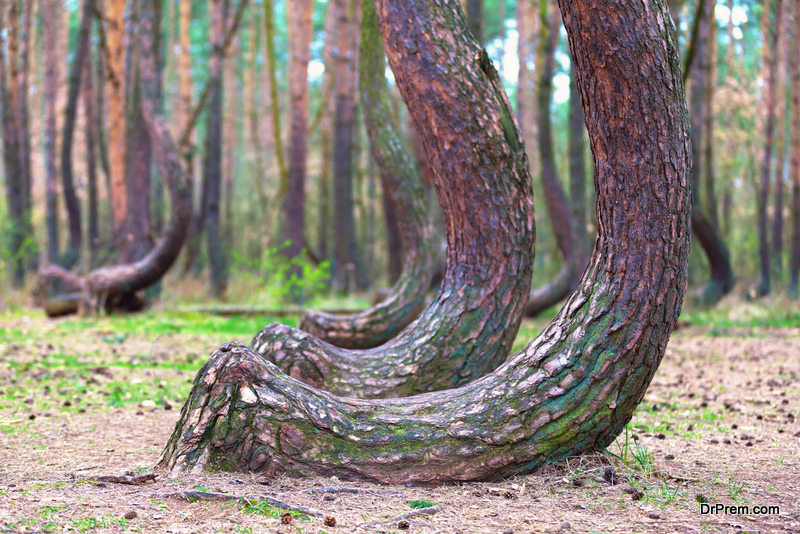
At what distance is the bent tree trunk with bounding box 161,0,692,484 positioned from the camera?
9.01ft

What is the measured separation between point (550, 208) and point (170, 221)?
5.42 meters

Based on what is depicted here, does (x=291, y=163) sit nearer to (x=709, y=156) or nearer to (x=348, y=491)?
(x=709, y=156)

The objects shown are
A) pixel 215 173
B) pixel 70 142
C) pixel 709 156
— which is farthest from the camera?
pixel 215 173

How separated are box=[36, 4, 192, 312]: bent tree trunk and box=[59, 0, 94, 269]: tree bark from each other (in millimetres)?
3965

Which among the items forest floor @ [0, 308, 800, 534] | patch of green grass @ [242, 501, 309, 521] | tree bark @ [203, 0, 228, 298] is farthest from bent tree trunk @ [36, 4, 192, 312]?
patch of green grass @ [242, 501, 309, 521]

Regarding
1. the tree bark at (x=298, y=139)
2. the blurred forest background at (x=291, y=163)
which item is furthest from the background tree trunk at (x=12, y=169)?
the tree bark at (x=298, y=139)

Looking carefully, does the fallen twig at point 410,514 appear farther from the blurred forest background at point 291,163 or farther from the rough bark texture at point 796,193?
the rough bark texture at point 796,193

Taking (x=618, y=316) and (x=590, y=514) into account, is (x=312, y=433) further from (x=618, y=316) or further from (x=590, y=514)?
(x=618, y=316)

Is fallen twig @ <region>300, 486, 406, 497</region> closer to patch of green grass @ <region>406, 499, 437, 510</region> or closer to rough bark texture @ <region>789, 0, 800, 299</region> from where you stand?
patch of green grass @ <region>406, 499, 437, 510</region>

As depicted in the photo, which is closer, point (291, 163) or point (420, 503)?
point (420, 503)

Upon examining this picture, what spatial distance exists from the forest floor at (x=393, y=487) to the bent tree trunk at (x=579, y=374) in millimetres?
104

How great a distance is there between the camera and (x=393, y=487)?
275 centimetres

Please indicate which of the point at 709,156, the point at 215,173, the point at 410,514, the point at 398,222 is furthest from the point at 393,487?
the point at 215,173

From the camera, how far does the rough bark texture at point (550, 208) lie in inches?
392
